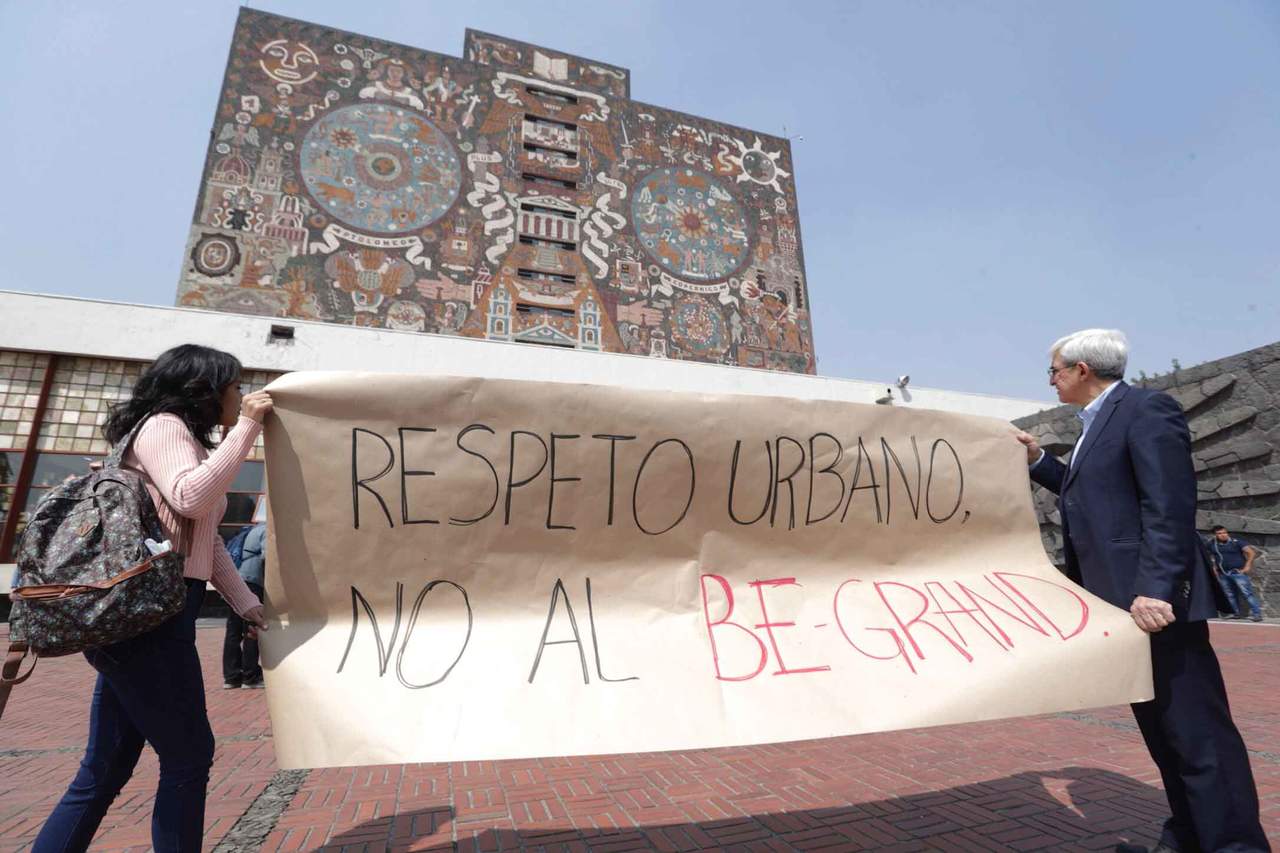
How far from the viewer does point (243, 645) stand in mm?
6000

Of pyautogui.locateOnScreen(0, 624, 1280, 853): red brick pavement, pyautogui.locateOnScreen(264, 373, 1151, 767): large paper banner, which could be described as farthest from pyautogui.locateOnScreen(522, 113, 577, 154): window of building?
pyautogui.locateOnScreen(264, 373, 1151, 767): large paper banner

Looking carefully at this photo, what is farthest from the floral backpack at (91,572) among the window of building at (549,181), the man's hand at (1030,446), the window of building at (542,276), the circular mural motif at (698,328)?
the window of building at (549,181)

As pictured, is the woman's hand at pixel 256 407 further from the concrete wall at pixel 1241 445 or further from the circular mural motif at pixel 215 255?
the circular mural motif at pixel 215 255

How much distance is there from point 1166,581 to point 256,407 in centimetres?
285

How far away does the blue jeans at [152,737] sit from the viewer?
1.58 meters

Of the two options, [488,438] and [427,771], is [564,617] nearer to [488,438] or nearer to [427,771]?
[488,438]

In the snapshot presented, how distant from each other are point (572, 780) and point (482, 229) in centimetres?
1992

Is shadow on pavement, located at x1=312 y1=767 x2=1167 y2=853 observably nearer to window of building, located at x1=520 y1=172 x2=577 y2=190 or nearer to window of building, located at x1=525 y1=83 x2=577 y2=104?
window of building, located at x1=520 y1=172 x2=577 y2=190

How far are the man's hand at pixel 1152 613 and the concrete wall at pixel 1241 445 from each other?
31.4ft

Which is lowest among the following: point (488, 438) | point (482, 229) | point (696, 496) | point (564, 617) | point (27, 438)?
point (564, 617)

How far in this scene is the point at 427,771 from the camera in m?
3.47

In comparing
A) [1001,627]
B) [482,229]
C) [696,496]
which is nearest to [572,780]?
[696,496]

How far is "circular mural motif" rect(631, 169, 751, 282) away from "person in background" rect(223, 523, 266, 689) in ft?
63.4

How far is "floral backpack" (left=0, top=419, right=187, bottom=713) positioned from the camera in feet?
4.79
